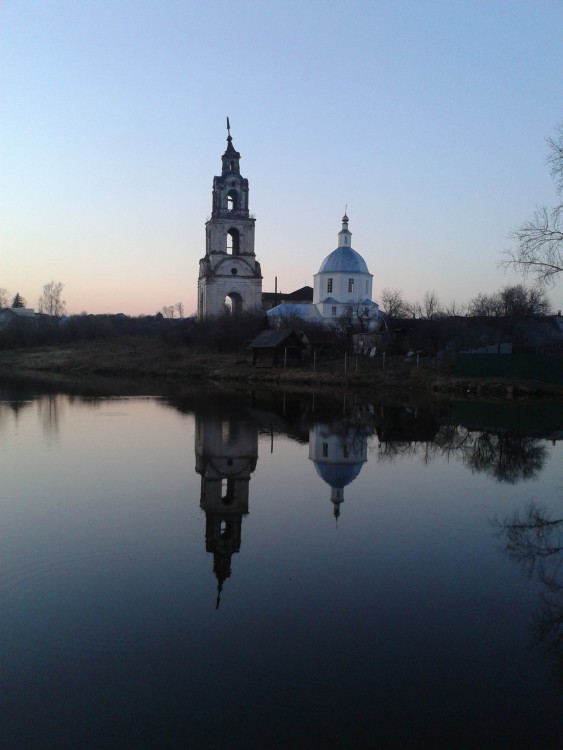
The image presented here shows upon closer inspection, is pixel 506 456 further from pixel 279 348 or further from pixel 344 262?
pixel 344 262

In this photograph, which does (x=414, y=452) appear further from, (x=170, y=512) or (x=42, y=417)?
(x=42, y=417)

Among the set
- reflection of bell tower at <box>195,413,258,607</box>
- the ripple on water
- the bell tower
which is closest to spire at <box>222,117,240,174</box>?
the bell tower

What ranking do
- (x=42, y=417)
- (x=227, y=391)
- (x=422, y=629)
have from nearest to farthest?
(x=422, y=629) → (x=42, y=417) → (x=227, y=391)

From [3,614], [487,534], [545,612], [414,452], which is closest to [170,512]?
[3,614]

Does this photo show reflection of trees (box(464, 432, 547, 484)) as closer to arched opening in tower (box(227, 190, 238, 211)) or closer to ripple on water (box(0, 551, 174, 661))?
ripple on water (box(0, 551, 174, 661))

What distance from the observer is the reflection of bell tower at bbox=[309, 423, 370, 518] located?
1176 centimetres

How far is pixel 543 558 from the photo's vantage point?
7.86 m

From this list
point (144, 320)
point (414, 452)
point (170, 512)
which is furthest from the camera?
point (144, 320)

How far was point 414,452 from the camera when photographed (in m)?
15.1

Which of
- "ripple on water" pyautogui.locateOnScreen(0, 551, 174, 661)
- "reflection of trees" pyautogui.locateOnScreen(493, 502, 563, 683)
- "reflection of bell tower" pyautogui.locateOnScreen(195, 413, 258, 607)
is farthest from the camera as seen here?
"reflection of bell tower" pyautogui.locateOnScreen(195, 413, 258, 607)

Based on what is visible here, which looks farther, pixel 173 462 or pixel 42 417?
pixel 42 417

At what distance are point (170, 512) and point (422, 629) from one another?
4572mm

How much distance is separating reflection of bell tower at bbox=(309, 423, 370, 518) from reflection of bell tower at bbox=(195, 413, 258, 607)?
4.65 ft

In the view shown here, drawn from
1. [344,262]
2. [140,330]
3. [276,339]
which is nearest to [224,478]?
[276,339]
